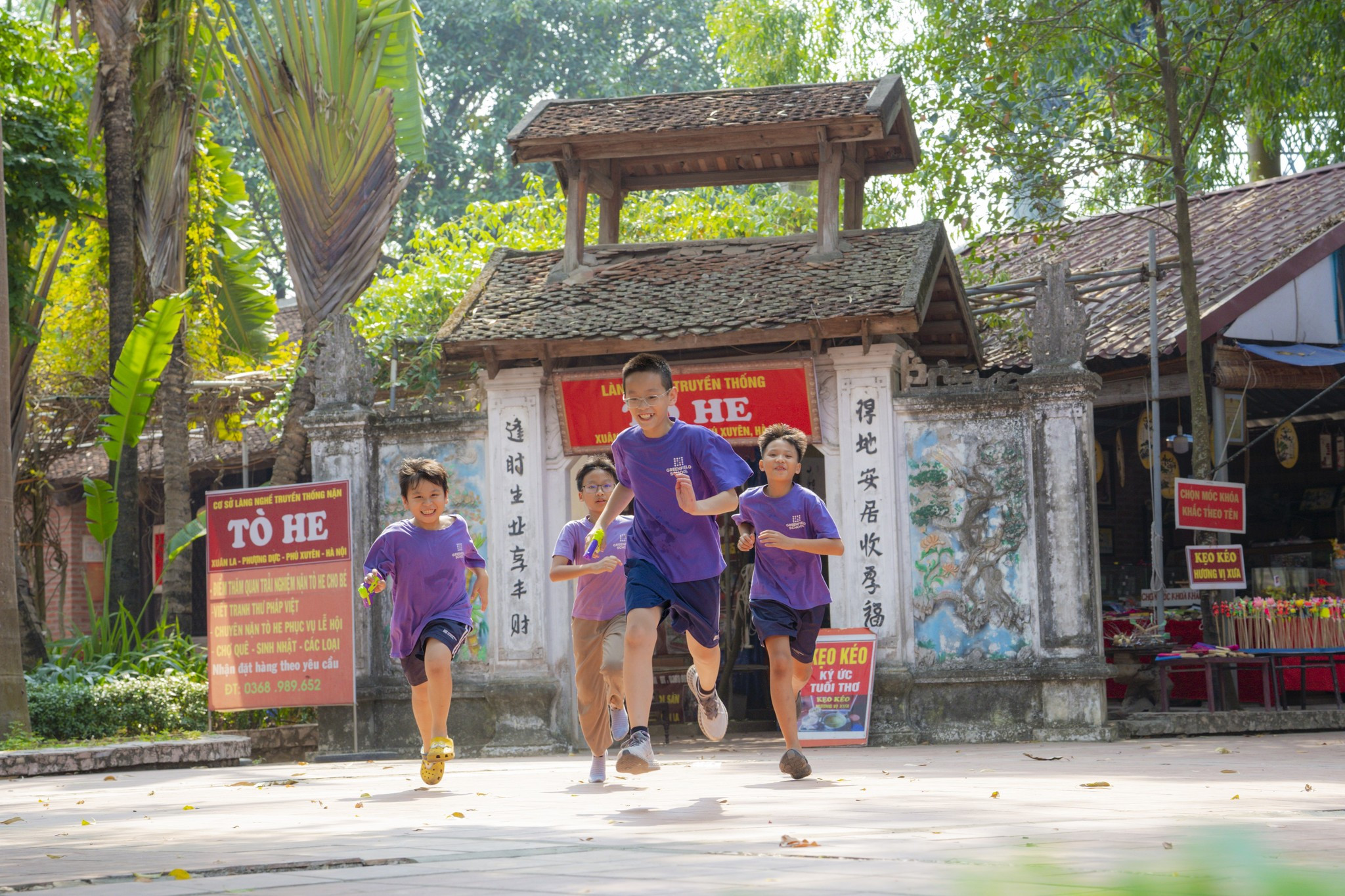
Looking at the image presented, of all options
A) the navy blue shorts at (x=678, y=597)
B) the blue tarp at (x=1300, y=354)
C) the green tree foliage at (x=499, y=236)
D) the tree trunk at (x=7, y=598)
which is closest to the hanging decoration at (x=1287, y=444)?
the blue tarp at (x=1300, y=354)

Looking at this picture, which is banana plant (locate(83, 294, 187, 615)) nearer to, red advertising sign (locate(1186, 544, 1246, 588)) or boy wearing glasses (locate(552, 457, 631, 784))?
boy wearing glasses (locate(552, 457, 631, 784))

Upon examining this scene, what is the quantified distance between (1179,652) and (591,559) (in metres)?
6.94

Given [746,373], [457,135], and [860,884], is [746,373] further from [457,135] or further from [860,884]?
[457,135]

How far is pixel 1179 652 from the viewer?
41.2 feet

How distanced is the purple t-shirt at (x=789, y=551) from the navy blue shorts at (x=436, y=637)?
155 centimetres

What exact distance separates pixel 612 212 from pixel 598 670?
7247 millimetres

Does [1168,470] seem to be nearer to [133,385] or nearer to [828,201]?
[828,201]

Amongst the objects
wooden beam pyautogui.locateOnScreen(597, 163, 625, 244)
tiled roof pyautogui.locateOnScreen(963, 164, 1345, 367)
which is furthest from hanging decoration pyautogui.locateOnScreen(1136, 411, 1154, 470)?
wooden beam pyautogui.locateOnScreen(597, 163, 625, 244)

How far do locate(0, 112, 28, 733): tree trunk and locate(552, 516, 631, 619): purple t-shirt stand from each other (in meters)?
5.08

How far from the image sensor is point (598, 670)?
8.10 meters

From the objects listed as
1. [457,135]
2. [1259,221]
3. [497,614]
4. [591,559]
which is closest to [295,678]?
[497,614]

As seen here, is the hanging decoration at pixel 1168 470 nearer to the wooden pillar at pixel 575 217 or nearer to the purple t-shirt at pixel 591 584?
the wooden pillar at pixel 575 217

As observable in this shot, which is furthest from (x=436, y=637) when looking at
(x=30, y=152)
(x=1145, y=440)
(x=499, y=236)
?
(x=499, y=236)

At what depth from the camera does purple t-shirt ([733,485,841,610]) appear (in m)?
7.70
